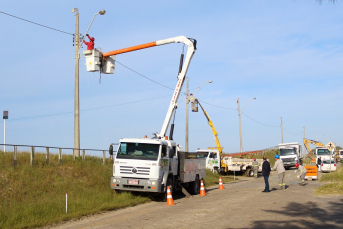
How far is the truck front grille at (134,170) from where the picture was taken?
16.9 m

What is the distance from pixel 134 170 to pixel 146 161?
0.62 meters

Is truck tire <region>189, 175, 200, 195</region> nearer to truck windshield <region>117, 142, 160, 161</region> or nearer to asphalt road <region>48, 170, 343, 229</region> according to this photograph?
truck windshield <region>117, 142, 160, 161</region>

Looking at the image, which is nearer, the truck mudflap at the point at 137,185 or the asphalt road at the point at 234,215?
the asphalt road at the point at 234,215

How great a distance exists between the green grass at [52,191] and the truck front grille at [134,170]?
3.26 ft

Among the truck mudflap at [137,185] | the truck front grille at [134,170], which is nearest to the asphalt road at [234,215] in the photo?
the truck mudflap at [137,185]

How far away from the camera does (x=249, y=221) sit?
11.2m

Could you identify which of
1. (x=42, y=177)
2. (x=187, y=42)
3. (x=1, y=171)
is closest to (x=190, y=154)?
(x=187, y=42)

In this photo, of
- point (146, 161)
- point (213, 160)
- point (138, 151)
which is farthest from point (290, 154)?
point (146, 161)

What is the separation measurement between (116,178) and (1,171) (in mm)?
→ 4530

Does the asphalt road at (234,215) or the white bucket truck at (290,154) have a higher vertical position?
the white bucket truck at (290,154)

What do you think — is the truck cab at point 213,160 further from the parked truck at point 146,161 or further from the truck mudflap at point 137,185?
the truck mudflap at point 137,185

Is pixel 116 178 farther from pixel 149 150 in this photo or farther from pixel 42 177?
pixel 42 177

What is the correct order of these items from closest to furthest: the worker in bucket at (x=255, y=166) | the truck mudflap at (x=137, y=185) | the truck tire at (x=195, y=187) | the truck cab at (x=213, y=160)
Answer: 1. the truck mudflap at (x=137, y=185)
2. the truck tire at (x=195, y=187)
3. the truck cab at (x=213, y=160)
4. the worker in bucket at (x=255, y=166)

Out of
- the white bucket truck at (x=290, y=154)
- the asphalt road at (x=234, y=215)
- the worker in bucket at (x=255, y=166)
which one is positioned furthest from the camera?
the white bucket truck at (x=290, y=154)
